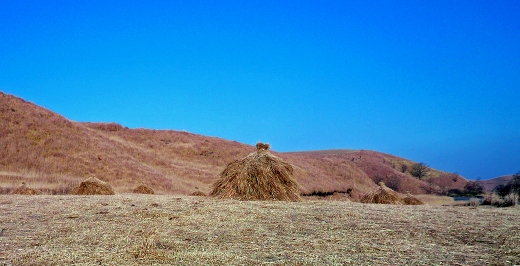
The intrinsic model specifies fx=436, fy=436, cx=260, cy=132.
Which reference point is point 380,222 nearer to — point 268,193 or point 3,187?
point 268,193

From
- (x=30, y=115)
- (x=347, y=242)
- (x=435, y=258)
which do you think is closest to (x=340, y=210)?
(x=347, y=242)

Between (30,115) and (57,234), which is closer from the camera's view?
(57,234)

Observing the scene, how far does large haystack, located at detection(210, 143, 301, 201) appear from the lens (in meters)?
10.6

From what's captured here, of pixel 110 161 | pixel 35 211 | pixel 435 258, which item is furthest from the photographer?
pixel 110 161

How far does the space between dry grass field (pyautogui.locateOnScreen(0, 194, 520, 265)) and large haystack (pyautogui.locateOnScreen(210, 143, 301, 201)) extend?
88.4 inches

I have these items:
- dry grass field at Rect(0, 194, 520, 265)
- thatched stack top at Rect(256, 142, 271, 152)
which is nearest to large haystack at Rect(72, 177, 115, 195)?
dry grass field at Rect(0, 194, 520, 265)

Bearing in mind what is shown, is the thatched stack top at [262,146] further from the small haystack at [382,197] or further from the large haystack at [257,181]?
the small haystack at [382,197]

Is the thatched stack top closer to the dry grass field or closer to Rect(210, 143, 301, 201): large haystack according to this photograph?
Rect(210, 143, 301, 201): large haystack

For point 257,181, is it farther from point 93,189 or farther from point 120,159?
point 120,159

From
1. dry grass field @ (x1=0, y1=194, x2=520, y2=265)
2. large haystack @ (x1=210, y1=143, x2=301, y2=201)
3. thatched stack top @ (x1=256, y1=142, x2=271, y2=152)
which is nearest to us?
dry grass field @ (x1=0, y1=194, x2=520, y2=265)

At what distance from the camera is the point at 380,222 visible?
22.2ft

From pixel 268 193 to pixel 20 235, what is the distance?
5944 millimetres

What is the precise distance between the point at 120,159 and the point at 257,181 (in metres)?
Answer: 17.4

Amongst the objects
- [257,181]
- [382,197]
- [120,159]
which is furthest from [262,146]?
[120,159]
